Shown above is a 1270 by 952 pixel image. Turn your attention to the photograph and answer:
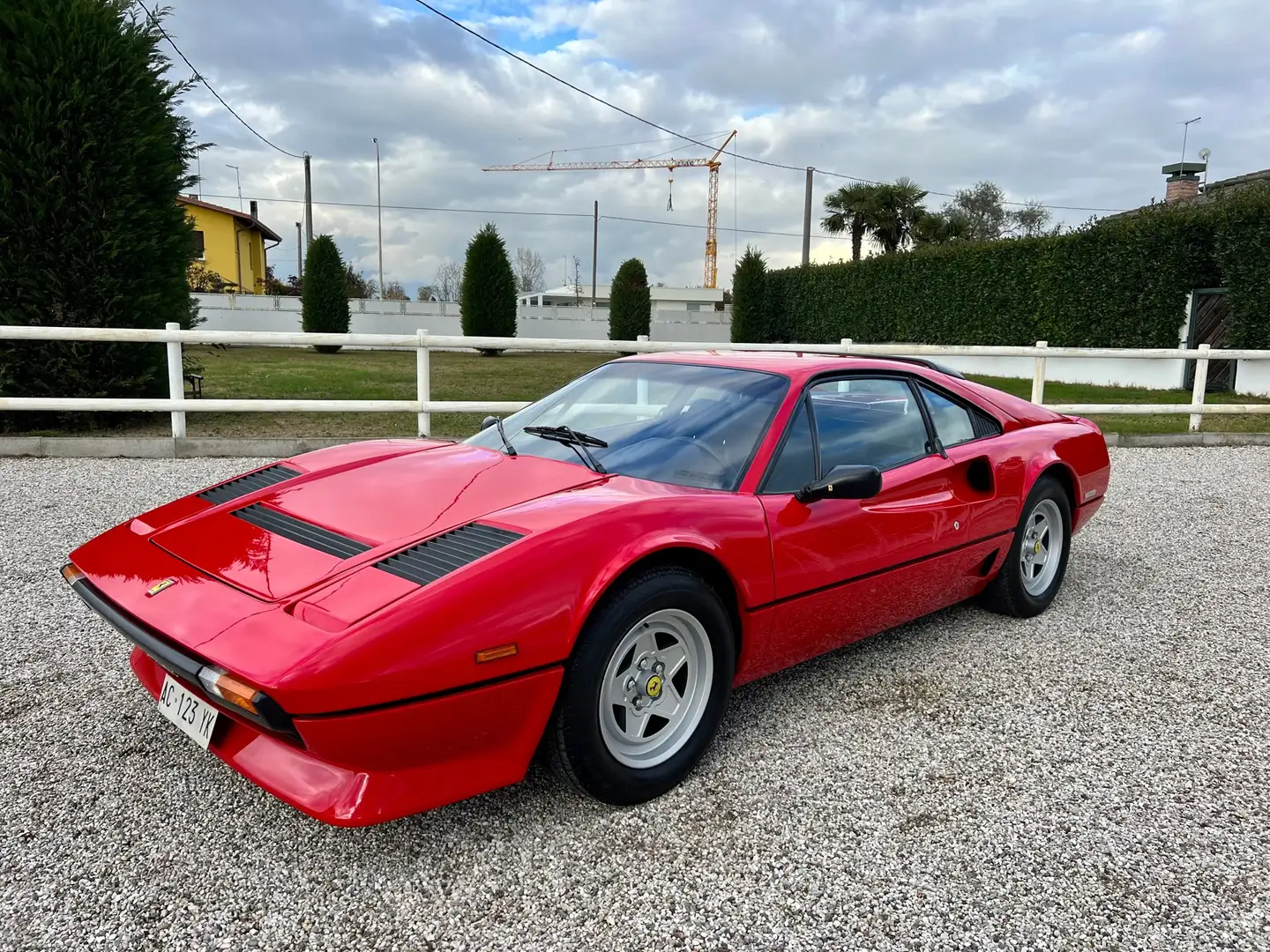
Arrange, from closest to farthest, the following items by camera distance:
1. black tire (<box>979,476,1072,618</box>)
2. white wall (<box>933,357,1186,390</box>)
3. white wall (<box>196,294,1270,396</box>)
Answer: black tire (<box>979,476,1072,618</box>) → white wall (<box>933,357,1186,390</box>) → white wall (<box>196,294,1270,396</box>)

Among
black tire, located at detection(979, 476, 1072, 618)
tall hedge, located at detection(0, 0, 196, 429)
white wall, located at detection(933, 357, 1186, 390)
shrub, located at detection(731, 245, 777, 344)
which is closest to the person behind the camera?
black tire, located at detection(979, 476, 1072, 618)

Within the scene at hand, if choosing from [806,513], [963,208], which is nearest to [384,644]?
[806,513]

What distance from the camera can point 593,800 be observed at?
238 cm

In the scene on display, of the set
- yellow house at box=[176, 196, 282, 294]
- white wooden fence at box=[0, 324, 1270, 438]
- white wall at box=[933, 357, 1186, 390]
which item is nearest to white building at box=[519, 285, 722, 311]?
yellow house at box=[176, 196, 282, 294]

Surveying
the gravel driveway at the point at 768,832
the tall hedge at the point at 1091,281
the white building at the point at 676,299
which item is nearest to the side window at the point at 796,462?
the gravel driveway at the point at 768,832

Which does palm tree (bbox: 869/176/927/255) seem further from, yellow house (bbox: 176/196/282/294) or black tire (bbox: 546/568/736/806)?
black tire (bbox: 546/568/736/806)

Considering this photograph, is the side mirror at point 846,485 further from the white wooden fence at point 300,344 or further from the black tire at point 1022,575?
the white wooden fence at point 300,344

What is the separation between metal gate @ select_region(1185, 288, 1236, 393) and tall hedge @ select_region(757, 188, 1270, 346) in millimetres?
256

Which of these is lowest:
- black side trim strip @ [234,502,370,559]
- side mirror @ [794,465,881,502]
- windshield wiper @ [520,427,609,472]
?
black side trim strip @ [234,502,370,559]

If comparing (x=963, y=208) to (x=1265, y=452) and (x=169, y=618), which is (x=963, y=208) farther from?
(x=169, y=618)

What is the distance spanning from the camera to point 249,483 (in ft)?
9.78

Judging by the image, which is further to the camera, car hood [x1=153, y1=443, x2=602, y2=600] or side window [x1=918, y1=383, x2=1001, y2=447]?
side window [x1=918, y1=383, x2=1001, y2=447]

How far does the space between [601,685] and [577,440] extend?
1.08 metres

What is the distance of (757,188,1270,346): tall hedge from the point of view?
46.8 feet
